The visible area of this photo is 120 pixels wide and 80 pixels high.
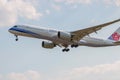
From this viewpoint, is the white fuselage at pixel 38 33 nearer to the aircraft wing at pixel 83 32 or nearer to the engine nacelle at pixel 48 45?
the aircraft wing at pixel 83 32

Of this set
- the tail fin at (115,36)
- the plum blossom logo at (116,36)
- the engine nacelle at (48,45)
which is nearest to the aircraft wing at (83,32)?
the engine nacelle at (48,45)

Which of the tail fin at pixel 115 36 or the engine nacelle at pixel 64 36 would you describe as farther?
the tail fin at pixel 115 36

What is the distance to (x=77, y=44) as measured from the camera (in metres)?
78.1

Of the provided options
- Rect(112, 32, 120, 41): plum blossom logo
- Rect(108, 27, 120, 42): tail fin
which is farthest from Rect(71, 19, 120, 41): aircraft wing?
Rect(112, 32, 120, 41): plum blossom logo

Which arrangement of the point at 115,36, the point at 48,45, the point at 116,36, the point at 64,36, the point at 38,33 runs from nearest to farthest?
the point at 38,33 < the point at 64,36 < the point at 48,45 < the point at 115,36 < the point at 116,36

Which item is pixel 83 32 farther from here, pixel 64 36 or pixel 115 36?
pixel 115 36

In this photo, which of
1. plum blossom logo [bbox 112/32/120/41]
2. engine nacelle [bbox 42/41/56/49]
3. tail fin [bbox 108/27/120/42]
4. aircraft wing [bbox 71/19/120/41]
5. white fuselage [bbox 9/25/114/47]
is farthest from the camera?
plum blossom logo [bbox 112/32/120/41]

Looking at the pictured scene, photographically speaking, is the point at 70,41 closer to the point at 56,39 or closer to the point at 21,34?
the point at 56,39

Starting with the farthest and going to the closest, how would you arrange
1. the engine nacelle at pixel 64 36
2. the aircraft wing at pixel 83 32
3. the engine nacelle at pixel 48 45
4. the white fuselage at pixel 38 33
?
the engine nacelle at pixel 48 45, the engine nacelle at pixel 64 36, the white fuselage at pixel 38 33, the aircraft wing at pixel 83 32

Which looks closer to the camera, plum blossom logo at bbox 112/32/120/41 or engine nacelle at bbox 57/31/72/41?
engine nacelle at bbox 57/31/72/41

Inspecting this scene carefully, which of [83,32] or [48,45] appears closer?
[83,32]

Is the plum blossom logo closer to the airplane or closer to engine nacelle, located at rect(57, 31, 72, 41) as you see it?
the airplane

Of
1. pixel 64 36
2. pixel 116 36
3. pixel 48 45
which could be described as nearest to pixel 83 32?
pixel 64 36

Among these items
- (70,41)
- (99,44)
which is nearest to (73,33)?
(70,41)
